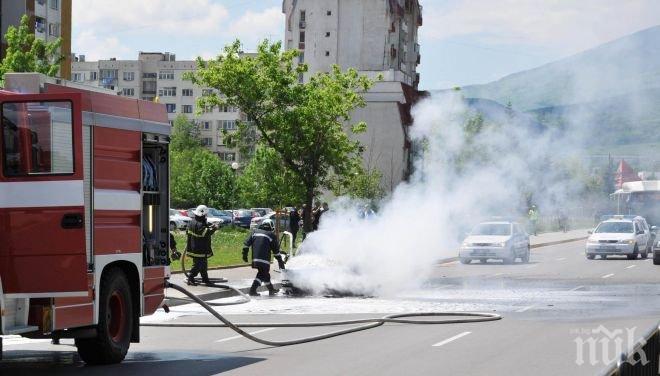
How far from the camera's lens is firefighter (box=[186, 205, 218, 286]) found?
80.2 ft

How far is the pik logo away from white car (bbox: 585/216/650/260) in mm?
25960

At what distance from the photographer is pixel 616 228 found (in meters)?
44.4

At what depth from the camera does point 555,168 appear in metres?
57.7

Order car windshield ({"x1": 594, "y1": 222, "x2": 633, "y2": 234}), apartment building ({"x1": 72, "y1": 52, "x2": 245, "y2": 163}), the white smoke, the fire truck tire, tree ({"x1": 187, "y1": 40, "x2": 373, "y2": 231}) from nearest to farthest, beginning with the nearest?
1. the fire truck tire
2. the white smoke
3. car windshield ({"x1": 594, "y1": 222, "x2": 633, "y2": 234})
4. tree ({"x1": 187, "y1": 40, "x2": 373, "y2": 231})
5. apartment building ({"x1": 72, "y1": 52, "x2": 245, "y2": 163})

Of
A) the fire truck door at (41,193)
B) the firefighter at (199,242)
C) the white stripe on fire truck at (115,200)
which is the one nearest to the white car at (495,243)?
the firefighter at (199,242)

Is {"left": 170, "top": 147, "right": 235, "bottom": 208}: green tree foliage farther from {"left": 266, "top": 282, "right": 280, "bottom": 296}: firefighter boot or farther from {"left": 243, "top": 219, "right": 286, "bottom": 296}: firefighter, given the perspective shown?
{"left": 243, "top": 219, "right": 286, "bottom": 296}: firefighter

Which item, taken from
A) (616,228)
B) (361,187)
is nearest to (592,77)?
(616,228)

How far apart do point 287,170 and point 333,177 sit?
7.09 ft

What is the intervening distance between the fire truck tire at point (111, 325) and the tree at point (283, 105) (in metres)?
32.3

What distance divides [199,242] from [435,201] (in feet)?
47.4

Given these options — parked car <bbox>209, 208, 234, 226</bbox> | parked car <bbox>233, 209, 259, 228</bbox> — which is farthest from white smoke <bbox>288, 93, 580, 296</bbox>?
parked car <bbox>209, 208, 234, 226</bbox>

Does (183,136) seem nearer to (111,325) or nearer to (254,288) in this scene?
(254,288)

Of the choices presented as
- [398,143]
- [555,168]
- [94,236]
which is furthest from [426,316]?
[398,143]

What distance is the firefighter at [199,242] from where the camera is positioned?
963 inches
